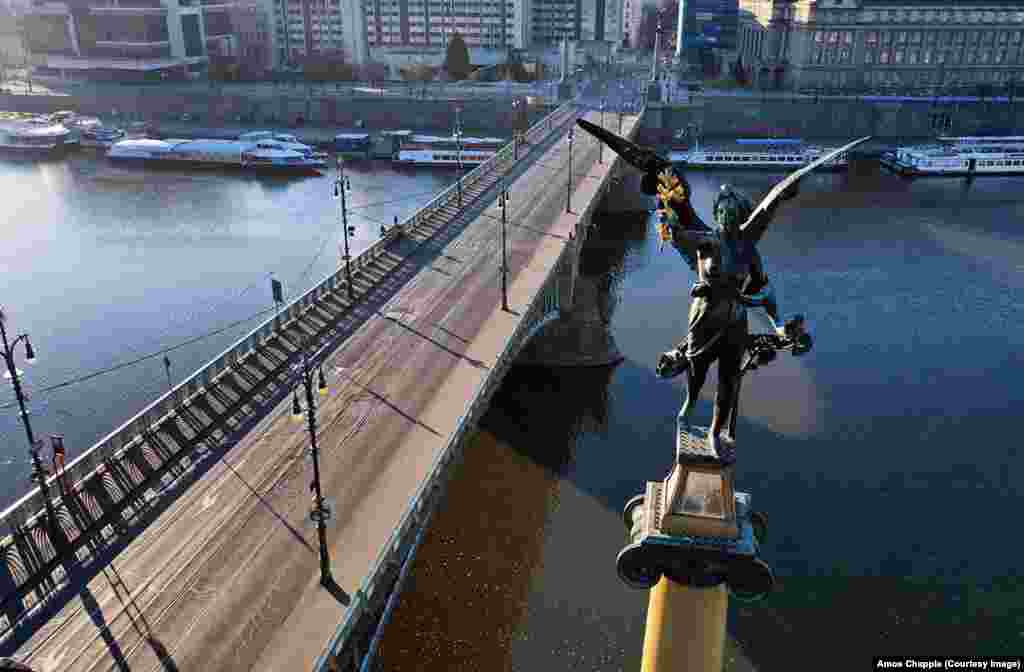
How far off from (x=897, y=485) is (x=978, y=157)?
85.3m

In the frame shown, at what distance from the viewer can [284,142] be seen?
363 feet

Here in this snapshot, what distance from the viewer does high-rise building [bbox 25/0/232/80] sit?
449ft

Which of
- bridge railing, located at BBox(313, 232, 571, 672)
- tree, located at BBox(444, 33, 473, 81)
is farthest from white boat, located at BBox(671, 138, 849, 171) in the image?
bridge railing, located at BBox(313, 232, 571, 672)

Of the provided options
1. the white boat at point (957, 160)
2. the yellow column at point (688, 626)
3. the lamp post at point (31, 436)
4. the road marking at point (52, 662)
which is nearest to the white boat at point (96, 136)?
the lamp post at point (31, 436)

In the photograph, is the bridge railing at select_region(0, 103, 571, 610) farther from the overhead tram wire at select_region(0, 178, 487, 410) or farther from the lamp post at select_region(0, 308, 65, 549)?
the overhead tram wire at select_region(0, 178, 487, 410)

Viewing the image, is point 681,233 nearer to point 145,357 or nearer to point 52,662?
point 52,662

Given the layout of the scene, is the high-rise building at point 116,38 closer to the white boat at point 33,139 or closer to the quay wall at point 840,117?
the white boat at point 33,139

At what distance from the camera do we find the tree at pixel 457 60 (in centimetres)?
14188

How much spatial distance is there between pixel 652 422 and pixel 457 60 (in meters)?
110

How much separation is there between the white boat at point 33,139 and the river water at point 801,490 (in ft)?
293

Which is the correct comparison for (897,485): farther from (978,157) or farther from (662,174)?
(978,157)

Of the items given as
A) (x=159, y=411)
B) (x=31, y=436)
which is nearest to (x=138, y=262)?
(x=159, y=411)

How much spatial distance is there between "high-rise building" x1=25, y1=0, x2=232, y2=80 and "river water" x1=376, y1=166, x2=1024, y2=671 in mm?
107215

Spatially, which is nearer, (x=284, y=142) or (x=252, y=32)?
(x=284, y=142)
